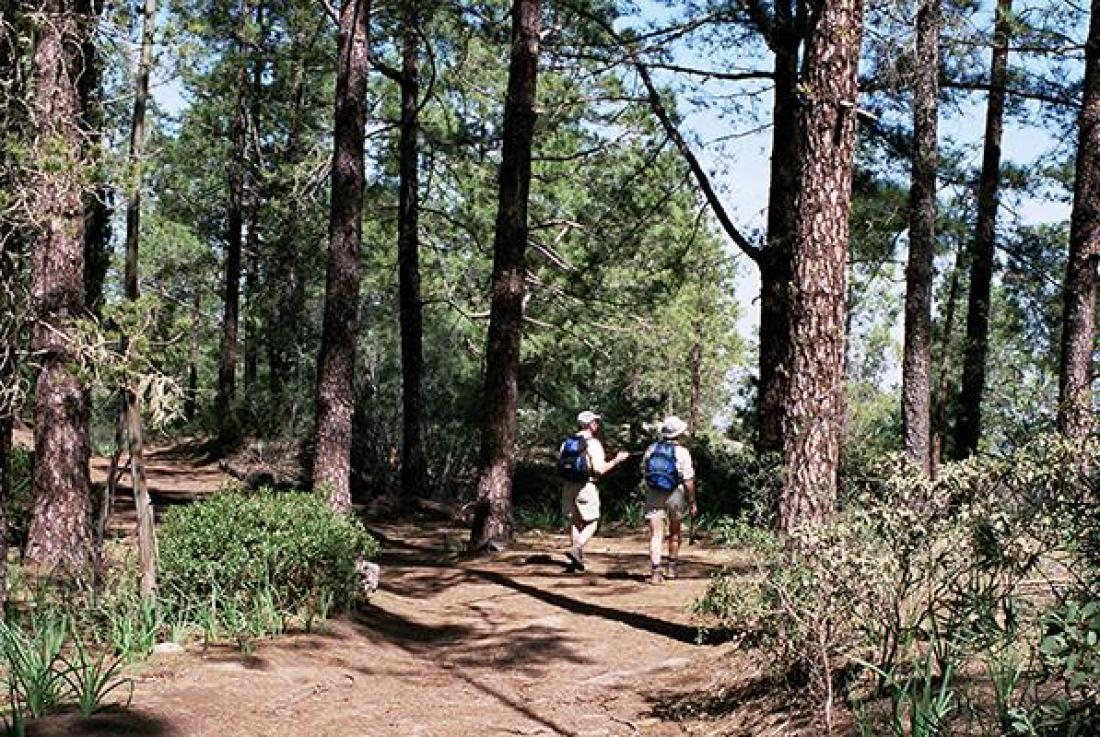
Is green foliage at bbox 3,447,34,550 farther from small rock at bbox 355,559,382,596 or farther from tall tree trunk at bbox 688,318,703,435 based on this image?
tall tree trunk at bbox 688,318,703,435

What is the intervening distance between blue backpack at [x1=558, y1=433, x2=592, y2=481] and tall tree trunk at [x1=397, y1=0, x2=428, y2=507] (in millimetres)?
6924

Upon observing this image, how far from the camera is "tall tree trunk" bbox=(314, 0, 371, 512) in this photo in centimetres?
1027

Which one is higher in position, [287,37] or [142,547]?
[287,37]

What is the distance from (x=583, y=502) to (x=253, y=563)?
391cm

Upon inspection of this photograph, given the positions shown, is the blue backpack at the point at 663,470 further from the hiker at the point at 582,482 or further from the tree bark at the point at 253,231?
the tree bark at the point at 253,231

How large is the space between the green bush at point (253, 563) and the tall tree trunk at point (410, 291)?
8782 mm

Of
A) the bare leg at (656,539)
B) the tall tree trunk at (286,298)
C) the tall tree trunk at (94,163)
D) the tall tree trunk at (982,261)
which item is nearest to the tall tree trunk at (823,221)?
the bare leg at (656,539)

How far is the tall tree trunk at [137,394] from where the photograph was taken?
6.61 m

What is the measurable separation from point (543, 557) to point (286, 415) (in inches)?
433

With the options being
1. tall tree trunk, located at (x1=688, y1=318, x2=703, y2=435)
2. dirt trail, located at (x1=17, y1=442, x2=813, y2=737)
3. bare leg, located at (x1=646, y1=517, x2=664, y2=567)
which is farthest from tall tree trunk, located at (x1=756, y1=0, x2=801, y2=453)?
tall tree trunk, located at (x1=688, y1=318, x2=703, y2=435)

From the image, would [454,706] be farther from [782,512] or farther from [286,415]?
[286,415]

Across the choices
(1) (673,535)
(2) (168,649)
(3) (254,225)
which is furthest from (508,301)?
(3) (254,225)

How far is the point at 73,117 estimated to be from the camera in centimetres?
687

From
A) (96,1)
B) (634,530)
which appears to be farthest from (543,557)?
(96,1)
